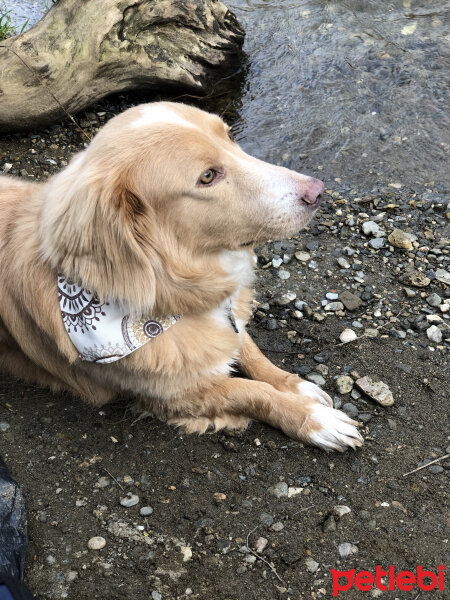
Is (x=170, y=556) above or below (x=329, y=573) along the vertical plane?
above

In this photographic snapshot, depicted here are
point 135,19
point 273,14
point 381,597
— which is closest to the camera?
point 381,597

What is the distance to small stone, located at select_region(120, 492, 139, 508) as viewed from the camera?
8.95 ft

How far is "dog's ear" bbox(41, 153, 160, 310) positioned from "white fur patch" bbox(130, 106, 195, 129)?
0.25m

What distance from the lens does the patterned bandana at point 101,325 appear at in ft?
8.47

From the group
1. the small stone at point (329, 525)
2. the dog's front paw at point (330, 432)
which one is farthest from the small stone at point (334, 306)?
the small stone at point (329, 525)

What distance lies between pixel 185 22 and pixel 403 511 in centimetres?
436

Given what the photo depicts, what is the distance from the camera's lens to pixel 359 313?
360 cm

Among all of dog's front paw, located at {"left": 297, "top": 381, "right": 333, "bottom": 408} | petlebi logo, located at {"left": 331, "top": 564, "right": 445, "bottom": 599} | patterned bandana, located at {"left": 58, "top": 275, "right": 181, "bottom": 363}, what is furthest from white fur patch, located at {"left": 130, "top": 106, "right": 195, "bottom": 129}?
petlebi logo, located at {"left": 331, "top": 564, "right": 445, "bottom": 599}

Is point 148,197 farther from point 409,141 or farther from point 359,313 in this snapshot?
point 409,141

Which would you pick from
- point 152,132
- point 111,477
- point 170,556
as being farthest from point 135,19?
point 170,556

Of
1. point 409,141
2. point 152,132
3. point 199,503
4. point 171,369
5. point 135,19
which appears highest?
point 152,132

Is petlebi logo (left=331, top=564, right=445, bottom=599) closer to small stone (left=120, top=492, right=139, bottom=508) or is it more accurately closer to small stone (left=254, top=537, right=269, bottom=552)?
small stone (left=254, top=537, right=269, bottom=552)

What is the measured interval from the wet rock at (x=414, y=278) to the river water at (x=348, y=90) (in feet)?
3.50

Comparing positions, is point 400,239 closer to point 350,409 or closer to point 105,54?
point 350,409
